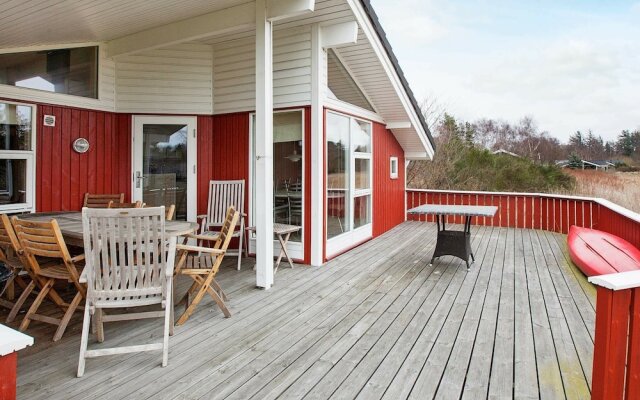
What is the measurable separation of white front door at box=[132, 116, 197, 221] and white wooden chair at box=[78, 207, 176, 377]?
319 centimetres

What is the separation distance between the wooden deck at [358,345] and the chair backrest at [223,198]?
1214 millimetres

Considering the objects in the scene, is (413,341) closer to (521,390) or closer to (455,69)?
(521,390)

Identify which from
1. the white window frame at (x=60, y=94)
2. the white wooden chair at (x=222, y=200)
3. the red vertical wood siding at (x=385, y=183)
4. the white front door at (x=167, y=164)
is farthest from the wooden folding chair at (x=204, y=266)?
the red vertical wood siding at (x=385, y=183)

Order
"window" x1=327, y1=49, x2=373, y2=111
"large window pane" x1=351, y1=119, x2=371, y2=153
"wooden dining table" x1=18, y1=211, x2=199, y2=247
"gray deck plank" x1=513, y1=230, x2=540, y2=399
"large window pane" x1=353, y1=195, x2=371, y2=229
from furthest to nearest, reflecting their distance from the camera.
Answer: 1. "large window pane" x1=353, y1=195, x2=371, y2=229
2. "large window pane" x1=351, y1=119, x2=371, y2=153
3. "window" x1=327, y1=49, x2=373, y2=111
4. "wooden dining table" x1=18, y1=211, x2=199, y2=247
5. "gray deck plank" x1=513, y1=230, x2=540, y2=399

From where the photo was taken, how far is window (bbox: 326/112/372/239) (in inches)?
214

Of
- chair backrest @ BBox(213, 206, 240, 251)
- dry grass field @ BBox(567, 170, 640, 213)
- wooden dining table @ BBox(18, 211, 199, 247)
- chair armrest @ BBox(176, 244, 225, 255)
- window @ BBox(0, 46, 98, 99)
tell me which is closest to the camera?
chair armrest @ BBox(176, 244, 225, 255)

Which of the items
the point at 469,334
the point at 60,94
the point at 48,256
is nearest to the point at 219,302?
the point at 48,256

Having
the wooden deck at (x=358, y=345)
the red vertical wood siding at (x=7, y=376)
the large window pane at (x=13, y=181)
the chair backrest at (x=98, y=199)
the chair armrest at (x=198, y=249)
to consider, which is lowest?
the wooden deck at (x=358, y=345)

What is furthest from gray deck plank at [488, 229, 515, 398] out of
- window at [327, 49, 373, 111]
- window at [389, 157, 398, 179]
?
window at [389, 157, 398, 179]

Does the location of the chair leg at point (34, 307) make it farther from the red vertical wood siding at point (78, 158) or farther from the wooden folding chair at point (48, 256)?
the red vertical wood siding at point (78, 158)

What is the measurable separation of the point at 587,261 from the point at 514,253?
1432 millimetres

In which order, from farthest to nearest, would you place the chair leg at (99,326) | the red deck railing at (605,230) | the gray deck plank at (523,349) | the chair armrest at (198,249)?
1. the chair armrest at (198,249)
2. the chair leg at (99,326)
3. the gray deck plank at (523,349)
4. the red deck railing at (605,230)

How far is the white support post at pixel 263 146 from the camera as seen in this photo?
12.8 feet

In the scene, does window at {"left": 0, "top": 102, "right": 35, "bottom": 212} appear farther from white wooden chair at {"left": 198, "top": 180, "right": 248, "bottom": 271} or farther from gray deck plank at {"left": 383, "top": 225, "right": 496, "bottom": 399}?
gray deck plank at {"left": 383, "top": 225, "right": 496, "bottom": 399}
